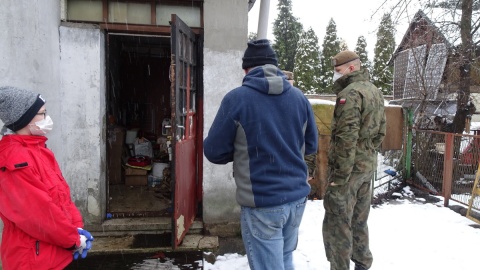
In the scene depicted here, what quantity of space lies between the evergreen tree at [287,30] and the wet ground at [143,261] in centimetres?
3595

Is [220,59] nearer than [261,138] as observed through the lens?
No

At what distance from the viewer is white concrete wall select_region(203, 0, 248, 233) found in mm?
4609

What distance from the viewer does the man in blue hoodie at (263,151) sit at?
7.20 ft

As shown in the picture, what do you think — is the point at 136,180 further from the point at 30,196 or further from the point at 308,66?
the point at 308,66

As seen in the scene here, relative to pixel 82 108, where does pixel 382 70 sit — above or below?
above

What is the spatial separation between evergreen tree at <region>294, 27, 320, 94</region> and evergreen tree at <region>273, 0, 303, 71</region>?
6.54 metres

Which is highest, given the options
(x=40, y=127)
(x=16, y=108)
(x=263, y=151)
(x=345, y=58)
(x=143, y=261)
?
(x=345, y=58)

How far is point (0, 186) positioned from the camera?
197 centimetres

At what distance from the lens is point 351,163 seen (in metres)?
3.14

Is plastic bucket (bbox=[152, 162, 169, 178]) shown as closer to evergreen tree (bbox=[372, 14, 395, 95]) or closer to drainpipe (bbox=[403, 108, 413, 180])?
drainpipe (bbox=[403, 108, 413, 180])

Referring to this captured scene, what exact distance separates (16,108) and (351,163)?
2555mm

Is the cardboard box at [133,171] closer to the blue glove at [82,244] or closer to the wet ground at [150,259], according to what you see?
the wet ground at [150,259]

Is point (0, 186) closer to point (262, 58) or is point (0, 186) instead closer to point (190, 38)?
point (262, 58)

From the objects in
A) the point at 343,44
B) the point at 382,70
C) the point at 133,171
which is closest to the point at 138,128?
the point at 133,171
